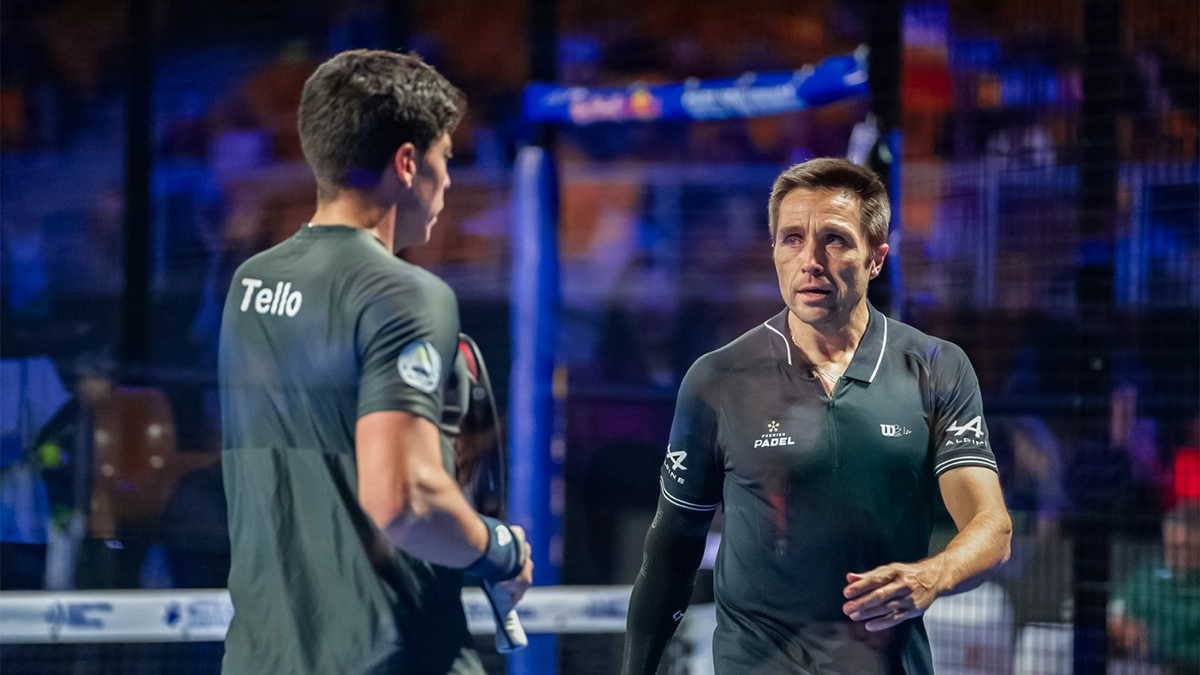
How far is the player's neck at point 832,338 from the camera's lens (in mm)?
2938

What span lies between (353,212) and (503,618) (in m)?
0.91

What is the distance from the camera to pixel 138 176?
6.09 m

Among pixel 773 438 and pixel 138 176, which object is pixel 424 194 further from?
pixel 138 176

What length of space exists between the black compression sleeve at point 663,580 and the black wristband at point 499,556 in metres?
0.70

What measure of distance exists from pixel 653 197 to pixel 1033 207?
264 cm

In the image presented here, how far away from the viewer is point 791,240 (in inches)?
116

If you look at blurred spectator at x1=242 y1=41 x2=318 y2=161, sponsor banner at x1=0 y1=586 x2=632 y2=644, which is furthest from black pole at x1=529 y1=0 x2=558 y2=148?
sponsor banner at x1=0 y1=586 x2=632 y2=644

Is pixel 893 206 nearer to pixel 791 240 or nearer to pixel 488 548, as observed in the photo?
pixel 791 240

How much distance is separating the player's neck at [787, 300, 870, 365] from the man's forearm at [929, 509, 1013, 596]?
0.52 m

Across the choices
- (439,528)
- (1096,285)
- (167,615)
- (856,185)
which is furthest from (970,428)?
(167,615)

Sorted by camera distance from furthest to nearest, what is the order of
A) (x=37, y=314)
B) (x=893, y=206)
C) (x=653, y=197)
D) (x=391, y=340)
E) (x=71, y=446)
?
(x=653, y=197)
(x=37, y=314)
(x=71, y=446)
(x=893, y=206)
(x=391, y=340)

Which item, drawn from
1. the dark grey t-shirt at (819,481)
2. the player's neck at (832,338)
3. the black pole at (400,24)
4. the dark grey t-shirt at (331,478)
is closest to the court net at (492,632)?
the dark grey t-shirt at (819,481)

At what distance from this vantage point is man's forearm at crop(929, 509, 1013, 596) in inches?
102

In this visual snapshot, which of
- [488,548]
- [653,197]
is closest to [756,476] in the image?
[488,548]
